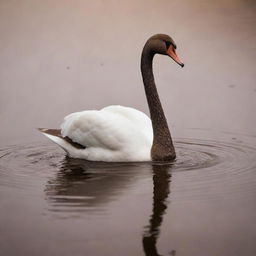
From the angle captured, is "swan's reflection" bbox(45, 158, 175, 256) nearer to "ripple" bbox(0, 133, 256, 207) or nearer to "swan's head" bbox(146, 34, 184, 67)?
"ripple" bbox(0, 133, 256, 207)

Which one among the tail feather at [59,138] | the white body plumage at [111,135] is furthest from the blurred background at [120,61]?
the white body plumage at [111,135]

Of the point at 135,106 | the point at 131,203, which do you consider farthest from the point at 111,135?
the point at 135,106

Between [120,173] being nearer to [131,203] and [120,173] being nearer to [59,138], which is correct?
[131,203]

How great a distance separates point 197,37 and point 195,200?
19.8 ft

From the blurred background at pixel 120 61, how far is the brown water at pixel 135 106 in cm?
2


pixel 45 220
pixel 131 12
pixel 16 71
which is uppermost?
pixel 131 12

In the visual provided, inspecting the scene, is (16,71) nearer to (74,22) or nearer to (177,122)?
(74,22)

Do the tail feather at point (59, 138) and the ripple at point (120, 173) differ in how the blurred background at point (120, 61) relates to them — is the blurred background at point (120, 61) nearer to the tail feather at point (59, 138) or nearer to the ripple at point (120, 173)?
the tail feather at point (59, 138)

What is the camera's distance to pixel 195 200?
16.4 ft

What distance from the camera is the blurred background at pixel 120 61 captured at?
7.98 metres

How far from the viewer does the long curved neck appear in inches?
240

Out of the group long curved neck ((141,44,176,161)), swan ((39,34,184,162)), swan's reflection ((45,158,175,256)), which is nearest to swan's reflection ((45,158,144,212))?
swan's reflection ((45,158,175,256))

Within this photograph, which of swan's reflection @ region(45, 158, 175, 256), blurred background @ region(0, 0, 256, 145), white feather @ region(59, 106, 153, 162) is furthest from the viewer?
blurred background @ region(0, 0, 256, 145)

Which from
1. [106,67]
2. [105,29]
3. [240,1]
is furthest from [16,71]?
[240,1]
